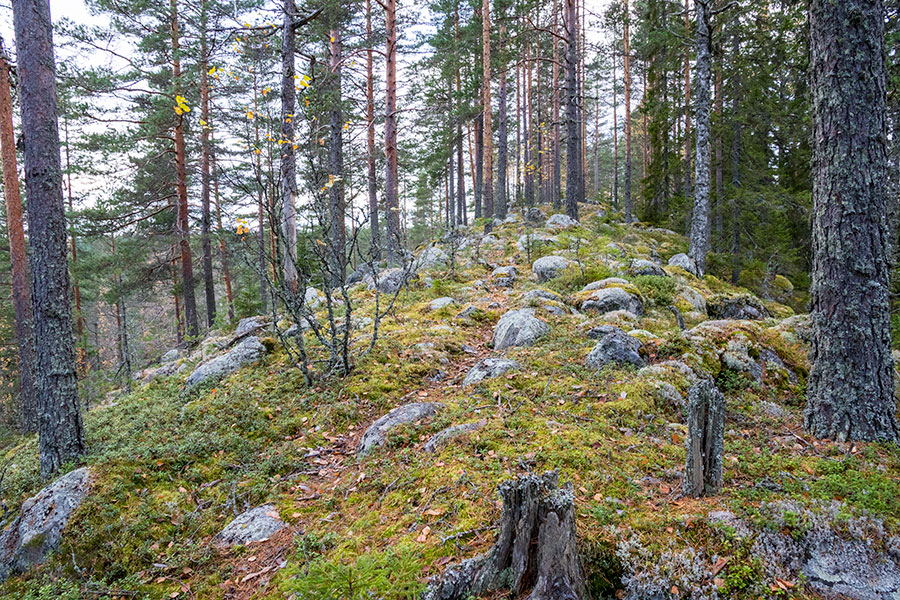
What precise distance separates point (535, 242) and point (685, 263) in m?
3.92

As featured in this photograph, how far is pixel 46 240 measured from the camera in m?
3.81

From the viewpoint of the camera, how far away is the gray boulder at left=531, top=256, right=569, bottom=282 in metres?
9.21

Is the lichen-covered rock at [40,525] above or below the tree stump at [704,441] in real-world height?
below

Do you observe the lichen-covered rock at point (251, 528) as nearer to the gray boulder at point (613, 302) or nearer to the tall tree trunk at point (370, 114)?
the gray boulder at point (613, 302)

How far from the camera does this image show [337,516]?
9.95ft

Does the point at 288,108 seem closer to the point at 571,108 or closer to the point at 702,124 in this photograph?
the point at 702,124

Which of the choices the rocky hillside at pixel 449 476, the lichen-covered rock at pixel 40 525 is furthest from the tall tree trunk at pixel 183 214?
the lichen-covered rock at pixel 40 525

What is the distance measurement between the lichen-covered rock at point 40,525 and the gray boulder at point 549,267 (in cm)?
804

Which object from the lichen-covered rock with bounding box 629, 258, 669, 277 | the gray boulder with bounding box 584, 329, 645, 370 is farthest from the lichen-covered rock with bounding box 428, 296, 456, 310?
the lichen-covered rock with bounding box 629, 258, 669, 277

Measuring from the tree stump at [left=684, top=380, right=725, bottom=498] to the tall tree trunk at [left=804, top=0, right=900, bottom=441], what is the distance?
4.60 ft

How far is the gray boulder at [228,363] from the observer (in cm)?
559

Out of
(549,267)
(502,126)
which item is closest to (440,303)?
(549,267)

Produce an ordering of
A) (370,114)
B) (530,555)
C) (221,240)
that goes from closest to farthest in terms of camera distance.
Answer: (530,555), (221,240), (370,114)

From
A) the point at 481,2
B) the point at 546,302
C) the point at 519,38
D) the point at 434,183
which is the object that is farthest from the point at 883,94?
the point at 434,183
